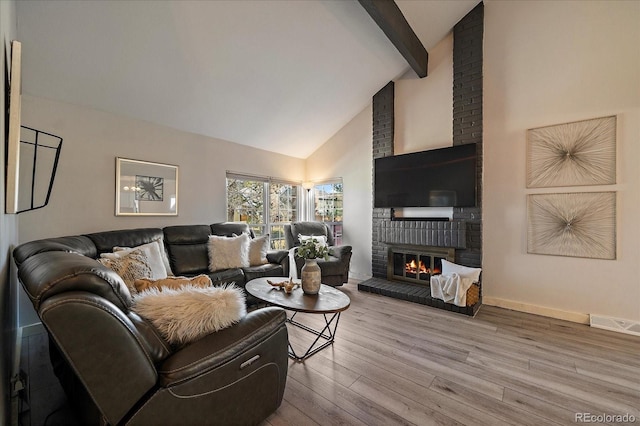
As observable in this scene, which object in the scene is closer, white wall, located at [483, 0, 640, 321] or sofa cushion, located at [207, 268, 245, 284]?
white wall, located at [483, 0, 640, 321]

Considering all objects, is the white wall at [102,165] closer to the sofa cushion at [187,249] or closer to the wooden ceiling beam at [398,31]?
the sofa cushion at [187,249]

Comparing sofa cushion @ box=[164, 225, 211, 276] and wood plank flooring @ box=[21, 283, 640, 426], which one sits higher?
sofa cushion @ box=[164, 225, 211, 276]

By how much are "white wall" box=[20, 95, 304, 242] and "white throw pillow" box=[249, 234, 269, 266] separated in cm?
92

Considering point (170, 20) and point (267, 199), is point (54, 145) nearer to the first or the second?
point (170, 20)

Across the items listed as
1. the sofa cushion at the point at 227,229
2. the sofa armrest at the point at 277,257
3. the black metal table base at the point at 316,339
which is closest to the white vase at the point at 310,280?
the black metal table base at the point at 316,339

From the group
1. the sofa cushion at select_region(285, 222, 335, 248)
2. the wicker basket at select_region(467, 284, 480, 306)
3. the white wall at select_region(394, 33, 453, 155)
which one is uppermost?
the white wall at select_region(394, 33, 453, 155)

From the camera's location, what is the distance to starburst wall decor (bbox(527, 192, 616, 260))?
2.75 metres

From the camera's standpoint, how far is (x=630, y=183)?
2643 millimetres

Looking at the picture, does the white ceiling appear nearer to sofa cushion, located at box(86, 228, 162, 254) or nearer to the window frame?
the window frame

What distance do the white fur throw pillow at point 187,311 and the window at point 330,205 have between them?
3773mm

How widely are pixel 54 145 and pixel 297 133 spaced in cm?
305

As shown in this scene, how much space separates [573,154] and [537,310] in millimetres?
1818

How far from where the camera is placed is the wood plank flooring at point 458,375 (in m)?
1.57

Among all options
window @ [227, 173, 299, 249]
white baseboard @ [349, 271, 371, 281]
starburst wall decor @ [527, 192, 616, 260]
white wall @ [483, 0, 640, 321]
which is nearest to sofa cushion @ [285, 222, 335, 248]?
window @ [227, 173, 299, 249]
